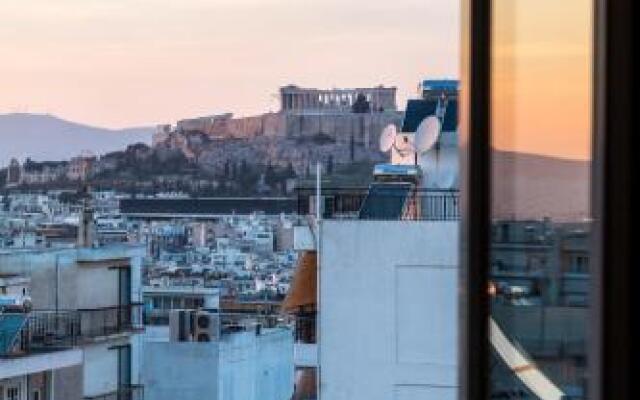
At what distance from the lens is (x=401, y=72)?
1063 centimetres

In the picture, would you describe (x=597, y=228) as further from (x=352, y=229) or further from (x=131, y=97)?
(x=131, y=97)

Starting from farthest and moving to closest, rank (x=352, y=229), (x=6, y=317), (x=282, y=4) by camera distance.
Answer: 1. (x=282, y=4)
2. (x=6, y=317)
3. (x=352, y=229)

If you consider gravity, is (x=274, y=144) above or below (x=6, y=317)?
above

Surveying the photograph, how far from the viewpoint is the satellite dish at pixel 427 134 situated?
618 cm

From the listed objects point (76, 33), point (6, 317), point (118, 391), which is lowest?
point (118, 391)

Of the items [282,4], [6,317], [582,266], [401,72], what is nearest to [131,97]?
[282,4]

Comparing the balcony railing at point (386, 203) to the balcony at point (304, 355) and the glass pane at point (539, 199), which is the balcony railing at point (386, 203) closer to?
the balcony at point (304, 355)

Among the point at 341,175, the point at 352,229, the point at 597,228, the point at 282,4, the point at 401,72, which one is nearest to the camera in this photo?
the point at 597,228

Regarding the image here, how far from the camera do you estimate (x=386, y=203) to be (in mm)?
6387

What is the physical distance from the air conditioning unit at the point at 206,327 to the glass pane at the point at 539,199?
9.24 metres

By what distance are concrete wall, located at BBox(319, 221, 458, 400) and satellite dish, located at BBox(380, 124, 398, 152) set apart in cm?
74

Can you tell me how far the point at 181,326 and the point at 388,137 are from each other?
406cm

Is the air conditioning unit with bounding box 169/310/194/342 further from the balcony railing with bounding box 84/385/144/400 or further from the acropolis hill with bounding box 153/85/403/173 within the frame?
the acropolis hill with bounding box 153/85/403/173

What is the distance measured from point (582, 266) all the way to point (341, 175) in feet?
22.2
